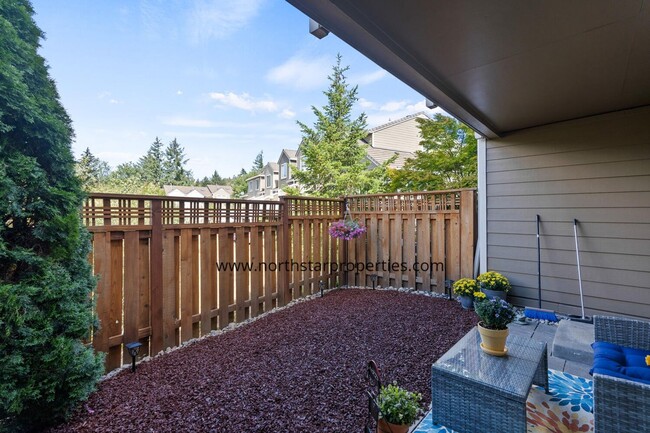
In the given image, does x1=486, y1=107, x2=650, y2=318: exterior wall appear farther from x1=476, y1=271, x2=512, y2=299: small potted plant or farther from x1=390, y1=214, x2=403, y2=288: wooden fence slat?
x1=390, y1=214, x2=403, y2=288: wooden fence slat

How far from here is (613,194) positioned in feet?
10.7

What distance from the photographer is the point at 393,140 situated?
1336cm

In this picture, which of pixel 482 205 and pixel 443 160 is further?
pixel 443 160

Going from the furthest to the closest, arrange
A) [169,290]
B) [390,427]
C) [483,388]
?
[169,290], [483,388], [390,427]

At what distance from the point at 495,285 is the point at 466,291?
0.37 meters

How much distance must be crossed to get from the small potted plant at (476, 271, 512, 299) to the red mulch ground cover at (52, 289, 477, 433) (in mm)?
390

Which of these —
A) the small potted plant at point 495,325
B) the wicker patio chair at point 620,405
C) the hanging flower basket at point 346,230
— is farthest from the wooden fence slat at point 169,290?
the wicker patio chair at point 620,405

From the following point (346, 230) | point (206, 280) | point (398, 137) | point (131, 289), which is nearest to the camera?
point (131, 289)

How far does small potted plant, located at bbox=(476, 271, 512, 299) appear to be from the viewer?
3.78m

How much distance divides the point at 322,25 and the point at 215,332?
315cm

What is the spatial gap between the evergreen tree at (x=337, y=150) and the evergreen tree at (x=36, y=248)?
7.79 meters

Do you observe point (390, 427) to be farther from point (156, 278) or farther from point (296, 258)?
point (296, 258)

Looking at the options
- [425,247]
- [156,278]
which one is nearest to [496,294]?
[425,247]

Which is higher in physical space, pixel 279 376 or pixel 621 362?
pixel 621 362
